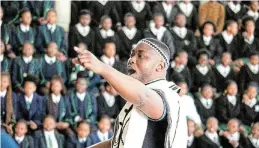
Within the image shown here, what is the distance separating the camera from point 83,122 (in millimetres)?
10500

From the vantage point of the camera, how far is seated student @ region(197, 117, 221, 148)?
11.3 metres

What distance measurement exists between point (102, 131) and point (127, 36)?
7.82 feet

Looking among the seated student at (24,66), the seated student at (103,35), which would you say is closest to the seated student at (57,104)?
the seated student at (24,66)

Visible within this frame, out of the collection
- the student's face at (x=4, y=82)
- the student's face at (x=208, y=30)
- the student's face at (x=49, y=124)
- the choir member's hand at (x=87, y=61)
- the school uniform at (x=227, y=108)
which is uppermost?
the choir member's hand at (x=87, y=61)

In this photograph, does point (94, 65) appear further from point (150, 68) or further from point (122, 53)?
point (122, 53)

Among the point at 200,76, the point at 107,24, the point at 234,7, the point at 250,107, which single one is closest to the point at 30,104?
the point at 107,24

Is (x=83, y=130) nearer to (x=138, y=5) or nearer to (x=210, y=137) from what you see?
(x=210, y=137)

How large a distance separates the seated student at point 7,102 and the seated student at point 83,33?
1721 millimetres

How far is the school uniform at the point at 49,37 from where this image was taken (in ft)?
39.0

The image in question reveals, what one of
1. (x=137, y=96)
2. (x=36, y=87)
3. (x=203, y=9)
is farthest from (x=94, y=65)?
(x=203, y=9)

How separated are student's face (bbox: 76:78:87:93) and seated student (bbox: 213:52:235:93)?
2602 mm

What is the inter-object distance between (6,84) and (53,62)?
1113 millimetres

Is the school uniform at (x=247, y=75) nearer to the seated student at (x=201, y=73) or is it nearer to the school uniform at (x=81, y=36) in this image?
the seated student at (x=201, y=73)

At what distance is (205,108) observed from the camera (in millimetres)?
12039
